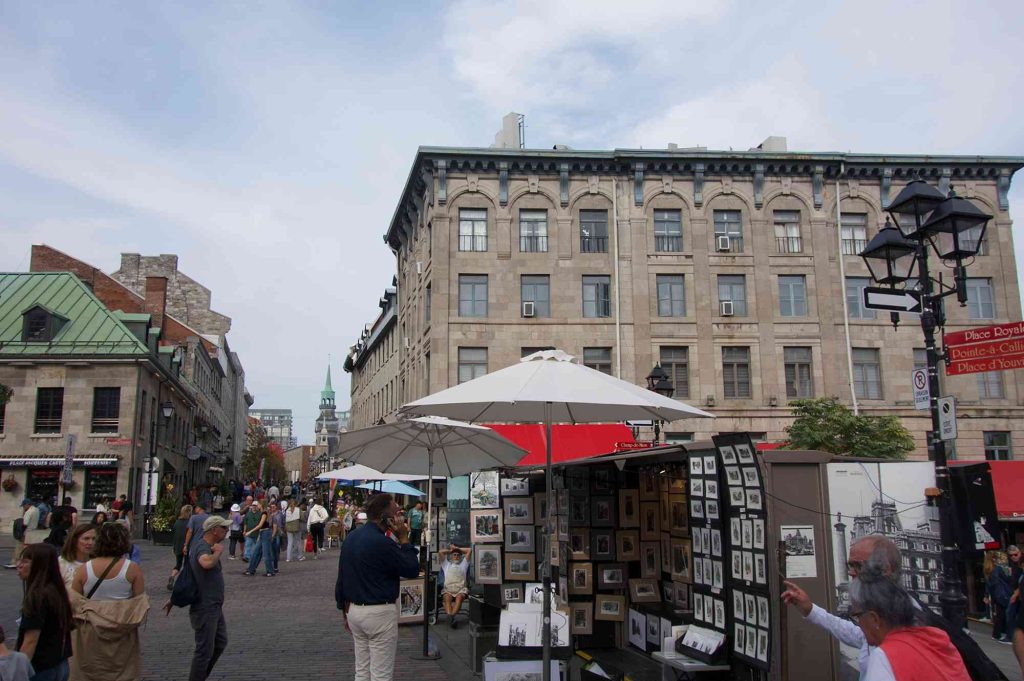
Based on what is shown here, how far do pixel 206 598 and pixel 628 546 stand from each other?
183 inches

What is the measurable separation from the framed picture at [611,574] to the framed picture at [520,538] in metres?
0.99

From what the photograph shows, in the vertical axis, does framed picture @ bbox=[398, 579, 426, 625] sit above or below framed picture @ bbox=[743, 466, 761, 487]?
below

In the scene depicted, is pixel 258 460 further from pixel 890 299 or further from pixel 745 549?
pixel 745 549

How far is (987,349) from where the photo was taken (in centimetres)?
951

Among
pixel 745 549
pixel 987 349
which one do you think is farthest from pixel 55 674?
pixel 987 349

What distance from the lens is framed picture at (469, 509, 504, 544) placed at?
10.8m

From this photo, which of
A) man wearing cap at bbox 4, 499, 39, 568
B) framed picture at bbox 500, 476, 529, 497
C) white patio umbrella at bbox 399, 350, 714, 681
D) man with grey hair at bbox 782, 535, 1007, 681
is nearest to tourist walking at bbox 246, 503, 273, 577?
man wearing cap at bbox 4, 499, 39, 568

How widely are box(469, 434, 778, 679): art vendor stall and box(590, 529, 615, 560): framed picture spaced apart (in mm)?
13

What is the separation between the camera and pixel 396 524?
8.97m

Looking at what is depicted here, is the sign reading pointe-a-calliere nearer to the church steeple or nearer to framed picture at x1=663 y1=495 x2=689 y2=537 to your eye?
framed picture at x1=663 y1=495 x2=689 y2=537

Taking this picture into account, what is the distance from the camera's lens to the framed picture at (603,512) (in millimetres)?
9539

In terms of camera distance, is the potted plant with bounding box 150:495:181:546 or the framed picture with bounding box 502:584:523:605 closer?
the framed picture with bounding box 502:584:523:605

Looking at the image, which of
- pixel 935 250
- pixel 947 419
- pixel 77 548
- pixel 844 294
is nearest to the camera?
pixel 77 548

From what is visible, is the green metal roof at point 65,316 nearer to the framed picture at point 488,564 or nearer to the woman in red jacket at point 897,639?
the framed picture at point 488,564
